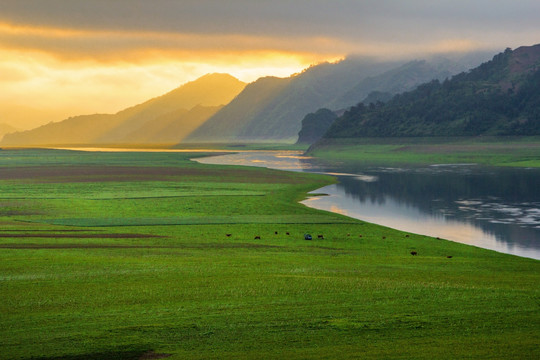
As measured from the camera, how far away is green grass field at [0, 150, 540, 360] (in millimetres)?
19766

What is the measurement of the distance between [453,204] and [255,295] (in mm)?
51607

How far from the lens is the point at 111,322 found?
22.0m

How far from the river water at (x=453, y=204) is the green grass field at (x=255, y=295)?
607cm

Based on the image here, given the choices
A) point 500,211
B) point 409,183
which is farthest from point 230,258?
point 409,183

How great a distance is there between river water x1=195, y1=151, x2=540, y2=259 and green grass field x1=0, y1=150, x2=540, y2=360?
6.07 meters

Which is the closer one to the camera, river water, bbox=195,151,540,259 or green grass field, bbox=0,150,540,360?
green grass field, bbox=0,150,540,360

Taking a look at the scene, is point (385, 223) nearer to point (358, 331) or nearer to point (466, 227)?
point (466, 227)

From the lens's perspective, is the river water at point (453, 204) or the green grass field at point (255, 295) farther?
the river water at point (453, 204)

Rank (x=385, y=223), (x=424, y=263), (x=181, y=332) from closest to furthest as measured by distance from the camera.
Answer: (x=181, y=332), (x=424, y=263), (x=385, y=223)

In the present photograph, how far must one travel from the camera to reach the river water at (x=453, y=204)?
51.6 meters

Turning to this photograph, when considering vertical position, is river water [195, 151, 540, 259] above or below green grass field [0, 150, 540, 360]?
below

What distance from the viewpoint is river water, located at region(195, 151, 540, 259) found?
Result: 5159 cm

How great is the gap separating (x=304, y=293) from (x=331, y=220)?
32.6 metres

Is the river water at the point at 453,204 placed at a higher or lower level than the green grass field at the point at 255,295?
lower
